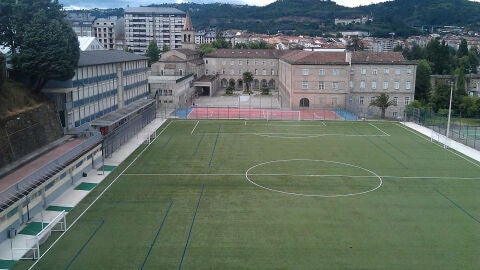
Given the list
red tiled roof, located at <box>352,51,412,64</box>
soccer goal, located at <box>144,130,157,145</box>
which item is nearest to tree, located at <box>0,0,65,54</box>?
soccer goal, located at <box>144,130,157,145</box>

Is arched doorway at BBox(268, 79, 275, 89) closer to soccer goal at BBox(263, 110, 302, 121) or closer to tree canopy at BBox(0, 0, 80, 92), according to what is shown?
soccer goal at BBox(263, 110, 302, 121)

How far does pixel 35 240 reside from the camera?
19.4 meters

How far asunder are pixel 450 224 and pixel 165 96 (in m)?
44.2

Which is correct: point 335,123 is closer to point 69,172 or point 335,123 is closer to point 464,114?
point 464,114

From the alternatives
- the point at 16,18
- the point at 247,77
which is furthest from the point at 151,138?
the point at 247,77

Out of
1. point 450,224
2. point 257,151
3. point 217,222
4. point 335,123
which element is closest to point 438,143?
point 335,123

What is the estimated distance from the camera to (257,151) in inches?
1458

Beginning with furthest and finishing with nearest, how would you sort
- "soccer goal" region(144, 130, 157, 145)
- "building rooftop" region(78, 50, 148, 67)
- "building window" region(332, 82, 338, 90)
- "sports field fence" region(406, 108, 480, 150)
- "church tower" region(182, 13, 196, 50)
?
"church tower" region(182, 13, 196, 50) < "building window" region(332, 82, 338, 90) < "sports field fence" region(406, 108, 480, 150) < "soccer goal" region(144, 130, 157, 145) < "building rooftop" region(78, 50, 148, 67)

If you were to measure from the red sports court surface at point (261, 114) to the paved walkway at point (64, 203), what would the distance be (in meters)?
15.7

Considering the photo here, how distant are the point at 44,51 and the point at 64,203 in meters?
11.1

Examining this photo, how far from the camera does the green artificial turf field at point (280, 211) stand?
18.3 m

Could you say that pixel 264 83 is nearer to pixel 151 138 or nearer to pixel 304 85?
pixel 304 85

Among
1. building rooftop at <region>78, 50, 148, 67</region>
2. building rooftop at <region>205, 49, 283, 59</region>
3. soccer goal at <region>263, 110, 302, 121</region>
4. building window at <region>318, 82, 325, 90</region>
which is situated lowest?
soccer goal at <region>263, 110, 302, 121</region>

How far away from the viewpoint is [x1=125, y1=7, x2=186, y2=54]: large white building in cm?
16291
